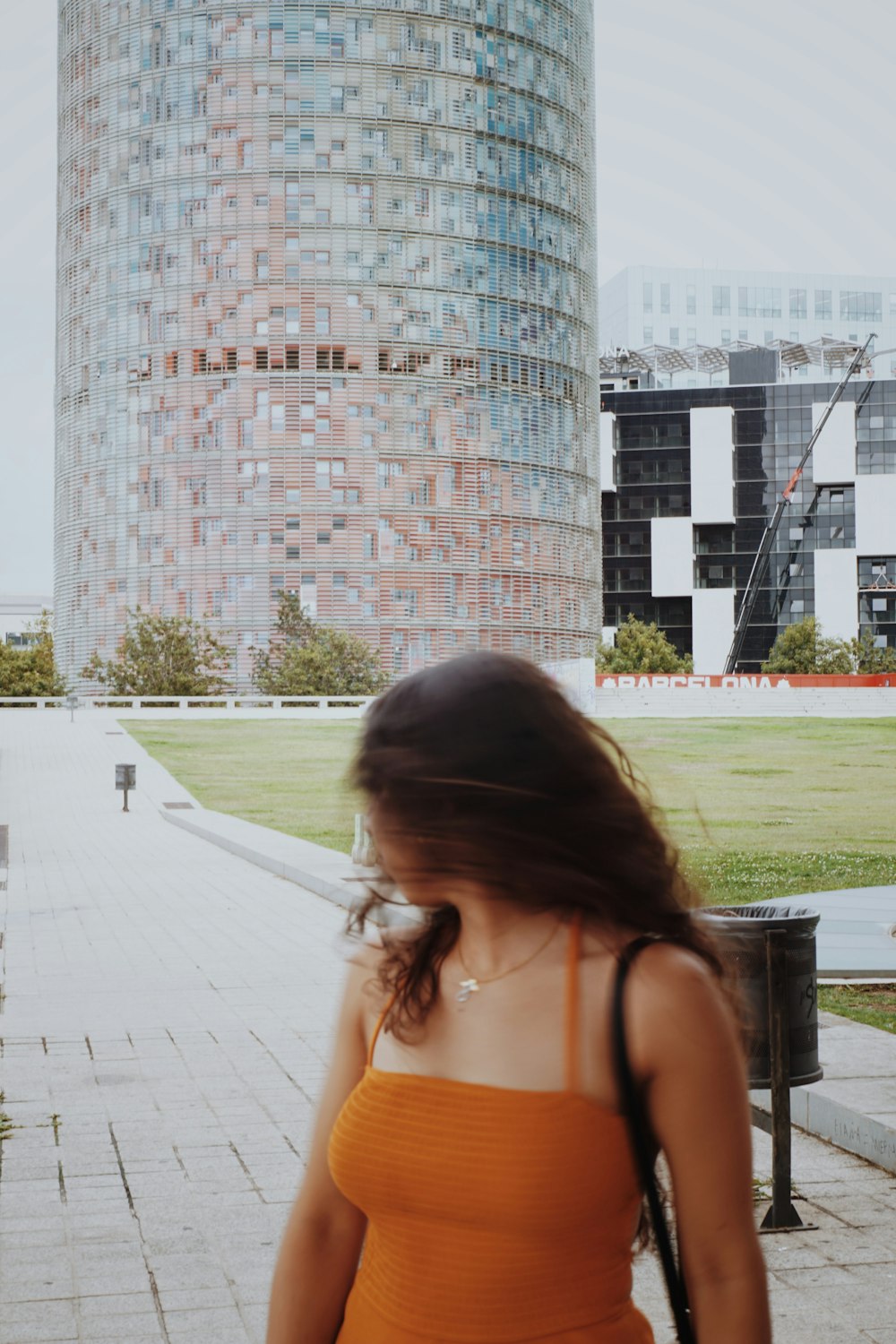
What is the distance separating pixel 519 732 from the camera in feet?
5.49

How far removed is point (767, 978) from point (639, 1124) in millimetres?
A: 3734

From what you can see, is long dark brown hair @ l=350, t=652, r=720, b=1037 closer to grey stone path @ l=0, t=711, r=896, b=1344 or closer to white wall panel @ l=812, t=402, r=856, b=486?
grey stone path @ l=0, t=711, r=896, b=1344

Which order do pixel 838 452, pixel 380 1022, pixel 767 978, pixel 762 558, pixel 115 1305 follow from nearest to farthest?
pixel 380 1022
pixel 115 1305
pixel 767 978
pixel 762 558
pixel 838 452

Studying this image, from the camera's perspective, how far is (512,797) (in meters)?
1.66

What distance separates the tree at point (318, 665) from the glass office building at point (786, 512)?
30.9m

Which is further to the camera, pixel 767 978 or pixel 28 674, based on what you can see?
pixel 28 674

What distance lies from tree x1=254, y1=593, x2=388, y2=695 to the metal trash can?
79714 millimetres

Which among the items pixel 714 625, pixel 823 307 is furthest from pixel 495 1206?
pixel 823 307

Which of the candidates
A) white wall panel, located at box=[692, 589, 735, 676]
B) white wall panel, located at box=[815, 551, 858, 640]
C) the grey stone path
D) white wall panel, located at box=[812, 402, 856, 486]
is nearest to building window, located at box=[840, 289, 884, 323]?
white wall panel, located at box=[812, 402, 856, 486]

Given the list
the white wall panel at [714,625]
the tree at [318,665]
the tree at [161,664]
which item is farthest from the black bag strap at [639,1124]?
the white wall panel at [714,625]

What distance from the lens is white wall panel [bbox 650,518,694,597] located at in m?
112

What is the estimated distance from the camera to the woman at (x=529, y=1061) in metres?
1.63

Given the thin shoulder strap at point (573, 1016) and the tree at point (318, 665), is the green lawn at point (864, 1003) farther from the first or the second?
the tree at point (318, 665)

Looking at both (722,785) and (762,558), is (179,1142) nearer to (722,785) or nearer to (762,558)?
(722,785)
